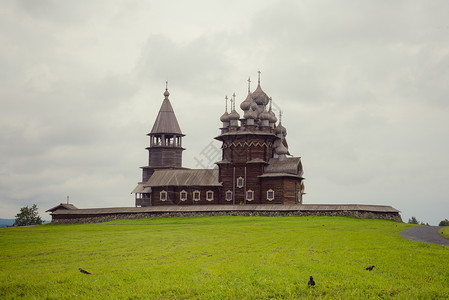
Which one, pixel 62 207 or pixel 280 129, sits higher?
pixel 280 129

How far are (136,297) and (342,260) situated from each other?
25.7 feet

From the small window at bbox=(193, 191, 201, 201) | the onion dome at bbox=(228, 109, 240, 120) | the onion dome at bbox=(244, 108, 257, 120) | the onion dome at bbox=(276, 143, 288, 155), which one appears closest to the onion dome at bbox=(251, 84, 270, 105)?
the onion dome at bbox=(244, 108, 257, 120)

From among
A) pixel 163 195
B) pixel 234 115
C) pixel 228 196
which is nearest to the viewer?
pixel 228 196

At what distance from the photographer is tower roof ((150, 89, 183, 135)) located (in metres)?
72.1

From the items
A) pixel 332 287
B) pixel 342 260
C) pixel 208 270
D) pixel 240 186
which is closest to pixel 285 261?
pixel 342 260

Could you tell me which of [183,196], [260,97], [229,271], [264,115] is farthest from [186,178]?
[229,271]

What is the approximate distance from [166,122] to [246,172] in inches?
836

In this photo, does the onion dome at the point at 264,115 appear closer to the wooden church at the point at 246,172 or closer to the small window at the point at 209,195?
the wooden church at the point at 246,172

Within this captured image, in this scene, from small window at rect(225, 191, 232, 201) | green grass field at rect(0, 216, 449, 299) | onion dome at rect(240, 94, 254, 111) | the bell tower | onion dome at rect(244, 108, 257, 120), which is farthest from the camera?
the bell tower

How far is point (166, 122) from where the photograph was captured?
7269 centimetres

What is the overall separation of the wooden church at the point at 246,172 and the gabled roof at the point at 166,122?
1050 centimetres

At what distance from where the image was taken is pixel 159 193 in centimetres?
6134

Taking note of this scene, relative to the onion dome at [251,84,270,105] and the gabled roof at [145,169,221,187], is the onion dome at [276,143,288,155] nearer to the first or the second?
the onion dome at [251,84,270,105]

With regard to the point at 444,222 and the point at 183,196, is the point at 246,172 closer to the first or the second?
the point at 183,196
